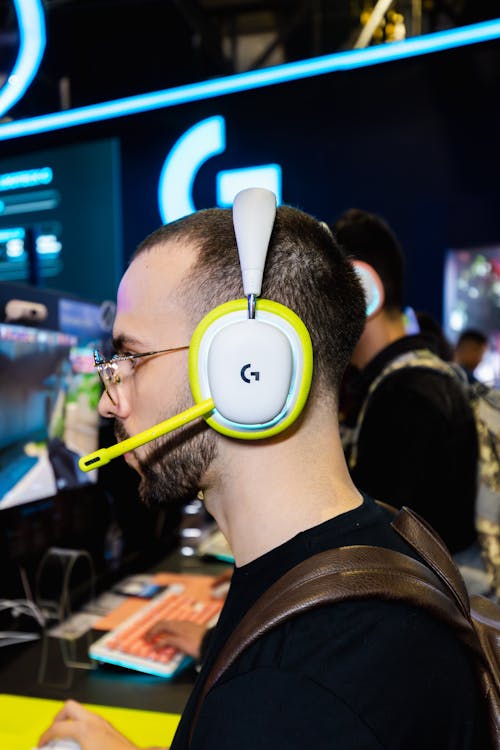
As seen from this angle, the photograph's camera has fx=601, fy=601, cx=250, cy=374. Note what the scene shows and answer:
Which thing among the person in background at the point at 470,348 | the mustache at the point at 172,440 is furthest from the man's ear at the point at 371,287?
the person in background at the point at 470,348

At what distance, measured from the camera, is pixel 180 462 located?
28.4 inches

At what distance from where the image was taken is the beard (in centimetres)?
71

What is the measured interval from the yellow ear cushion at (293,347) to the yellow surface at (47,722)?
0.59m

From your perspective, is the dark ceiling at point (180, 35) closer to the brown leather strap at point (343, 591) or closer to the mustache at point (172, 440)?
the mustache at point (172, 440)

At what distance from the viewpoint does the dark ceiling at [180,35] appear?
313 cm

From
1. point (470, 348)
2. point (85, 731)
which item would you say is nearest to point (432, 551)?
point (85, 731)

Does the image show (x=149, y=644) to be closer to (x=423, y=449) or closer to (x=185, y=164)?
(x=423, y=449)

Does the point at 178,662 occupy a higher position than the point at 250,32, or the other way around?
the point at 250,32

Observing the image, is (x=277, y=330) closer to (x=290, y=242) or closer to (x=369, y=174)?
(x=290, y=242)

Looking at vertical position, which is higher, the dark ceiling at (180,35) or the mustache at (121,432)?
the dark ceiling at (180,35)

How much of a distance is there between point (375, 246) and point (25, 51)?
4.33ft

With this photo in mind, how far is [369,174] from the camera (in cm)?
431

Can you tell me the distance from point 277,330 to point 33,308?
878 millimetres

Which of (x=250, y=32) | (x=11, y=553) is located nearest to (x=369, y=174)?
(x=250, y=32)
